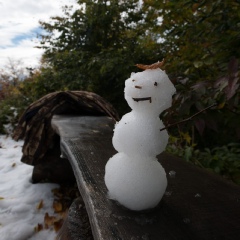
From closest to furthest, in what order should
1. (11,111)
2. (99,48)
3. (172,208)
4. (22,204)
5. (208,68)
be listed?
(172,208) → (208,68) → (22,204) → (99,48) → (11,111)

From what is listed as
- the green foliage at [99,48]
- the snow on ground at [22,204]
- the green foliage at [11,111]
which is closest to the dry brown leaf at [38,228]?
the snow on ground at [22,204]

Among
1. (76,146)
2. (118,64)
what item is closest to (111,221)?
(76,146)

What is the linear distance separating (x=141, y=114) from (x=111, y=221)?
36 centimetres

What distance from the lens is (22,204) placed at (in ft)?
7.31

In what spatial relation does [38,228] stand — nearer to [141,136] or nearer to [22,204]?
[22,204]

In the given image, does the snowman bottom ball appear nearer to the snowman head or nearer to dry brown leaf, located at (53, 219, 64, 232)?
the snowman head

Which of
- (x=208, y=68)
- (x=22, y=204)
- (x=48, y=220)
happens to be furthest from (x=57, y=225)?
(x=208, y=68)

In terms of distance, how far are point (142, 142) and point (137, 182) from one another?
0.14m

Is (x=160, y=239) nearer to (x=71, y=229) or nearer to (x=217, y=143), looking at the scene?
(x=71, y=229)

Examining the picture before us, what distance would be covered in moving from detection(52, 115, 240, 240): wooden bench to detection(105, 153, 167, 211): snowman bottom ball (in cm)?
4

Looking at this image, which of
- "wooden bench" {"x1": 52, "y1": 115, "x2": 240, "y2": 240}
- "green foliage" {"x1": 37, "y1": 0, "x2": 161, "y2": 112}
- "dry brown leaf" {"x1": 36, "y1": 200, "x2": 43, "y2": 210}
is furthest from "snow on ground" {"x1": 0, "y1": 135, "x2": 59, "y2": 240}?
"green foliage" {"x1": 37, "y1": 0, "x2": 161, "y2": 112}

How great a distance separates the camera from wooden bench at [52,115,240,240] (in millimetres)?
704

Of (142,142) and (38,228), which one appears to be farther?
(38,228)

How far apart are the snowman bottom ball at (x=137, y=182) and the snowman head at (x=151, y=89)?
20 centimetres
